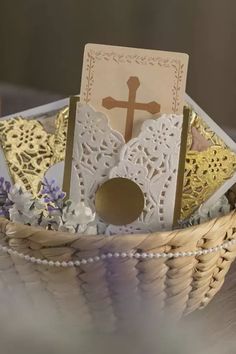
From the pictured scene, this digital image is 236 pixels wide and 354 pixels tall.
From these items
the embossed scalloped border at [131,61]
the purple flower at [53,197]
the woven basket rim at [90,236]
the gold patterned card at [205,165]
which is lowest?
the woven basket rim at [90,236]

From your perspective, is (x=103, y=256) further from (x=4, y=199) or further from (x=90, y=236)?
(x=4, y=199)

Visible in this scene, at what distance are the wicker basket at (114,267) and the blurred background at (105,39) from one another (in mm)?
1046

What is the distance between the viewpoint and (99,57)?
720 mm

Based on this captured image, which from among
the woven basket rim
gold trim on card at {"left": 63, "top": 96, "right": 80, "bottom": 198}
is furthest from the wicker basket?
gold trim on card at {"left": 63, "top": 96, "right": 80, "bottom": 198}

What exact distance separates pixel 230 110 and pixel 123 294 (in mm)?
1174

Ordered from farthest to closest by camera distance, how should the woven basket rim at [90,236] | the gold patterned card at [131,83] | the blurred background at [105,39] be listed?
the blurred background at [105,39], the gold patterned card at [131,83], the woven basket rim at [90,236]

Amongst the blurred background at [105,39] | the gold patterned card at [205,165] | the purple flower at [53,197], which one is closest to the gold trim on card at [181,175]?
the gold patterned card at [205,165]

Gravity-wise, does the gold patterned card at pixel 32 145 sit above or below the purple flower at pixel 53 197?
above

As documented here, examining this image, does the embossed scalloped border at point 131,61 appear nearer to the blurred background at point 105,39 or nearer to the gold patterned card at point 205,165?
the gold patterned card at point 205,165

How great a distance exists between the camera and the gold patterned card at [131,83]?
710mm

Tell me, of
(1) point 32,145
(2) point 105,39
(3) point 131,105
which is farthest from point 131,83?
(2) point 105,39

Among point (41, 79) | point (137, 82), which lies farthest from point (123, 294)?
point (41, 79)

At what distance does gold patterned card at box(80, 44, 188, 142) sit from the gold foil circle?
0.17 feet

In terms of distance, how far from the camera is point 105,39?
178 centimetres
